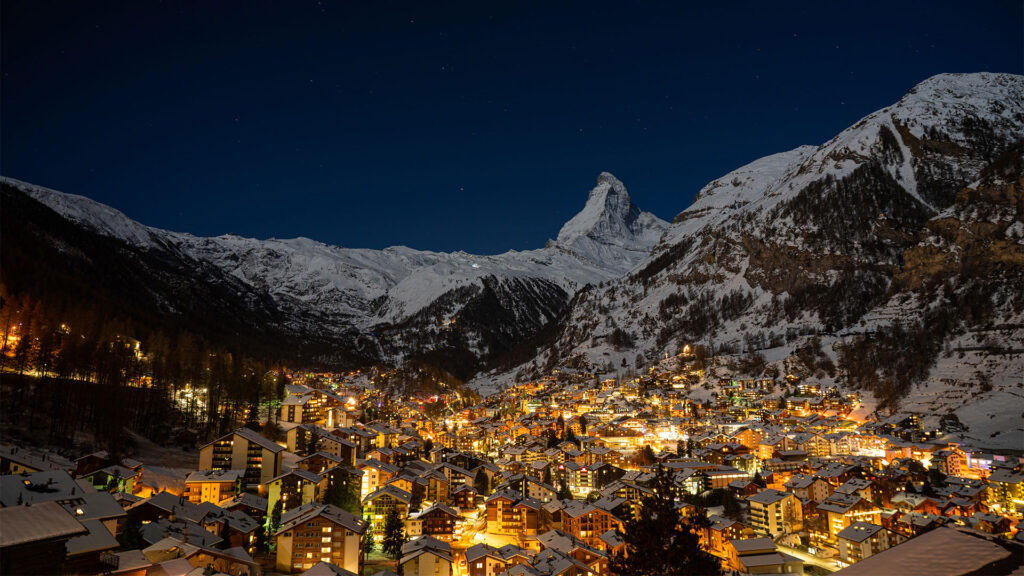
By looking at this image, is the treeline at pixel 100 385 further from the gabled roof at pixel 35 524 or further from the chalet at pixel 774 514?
the chalet at pixel 774 514

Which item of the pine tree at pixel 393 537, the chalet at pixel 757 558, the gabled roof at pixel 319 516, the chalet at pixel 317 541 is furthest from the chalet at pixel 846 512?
the chalet at pixel 317 541

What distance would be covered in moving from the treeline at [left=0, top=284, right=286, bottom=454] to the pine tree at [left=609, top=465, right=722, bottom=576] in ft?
133

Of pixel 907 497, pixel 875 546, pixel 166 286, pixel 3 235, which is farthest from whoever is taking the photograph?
pixel 166 286

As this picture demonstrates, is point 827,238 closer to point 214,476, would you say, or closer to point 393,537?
point 393,537

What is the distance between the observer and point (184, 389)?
57.6 meters

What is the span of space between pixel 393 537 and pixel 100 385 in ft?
85.7

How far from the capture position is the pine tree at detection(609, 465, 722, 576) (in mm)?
12102

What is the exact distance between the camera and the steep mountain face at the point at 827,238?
376ft

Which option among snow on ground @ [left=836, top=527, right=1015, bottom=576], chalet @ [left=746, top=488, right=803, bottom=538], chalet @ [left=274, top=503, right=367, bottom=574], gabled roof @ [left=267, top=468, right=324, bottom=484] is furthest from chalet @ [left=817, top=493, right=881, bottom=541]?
snow on ground @ [left=836, top=527, right=1015, bottom=576]

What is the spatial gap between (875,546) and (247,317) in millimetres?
190002

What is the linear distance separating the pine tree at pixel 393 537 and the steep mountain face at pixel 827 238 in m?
85.9

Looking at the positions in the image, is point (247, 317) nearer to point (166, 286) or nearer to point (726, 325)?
point (166, 286)

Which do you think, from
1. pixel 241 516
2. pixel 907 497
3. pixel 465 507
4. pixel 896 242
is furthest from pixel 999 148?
pixel 241 516

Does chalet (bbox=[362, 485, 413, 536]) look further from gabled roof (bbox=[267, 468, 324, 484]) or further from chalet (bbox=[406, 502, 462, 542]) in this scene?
gabled roof (bbox=[267, 468, 324, 484])
